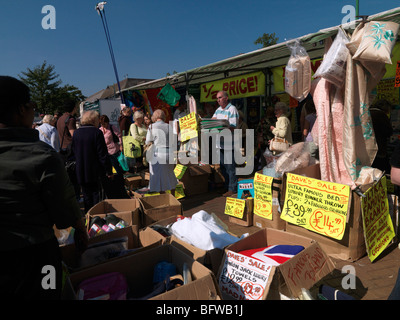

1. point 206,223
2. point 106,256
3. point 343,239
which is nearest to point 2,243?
point 106,256

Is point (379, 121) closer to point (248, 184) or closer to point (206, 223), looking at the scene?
point (248, 184)

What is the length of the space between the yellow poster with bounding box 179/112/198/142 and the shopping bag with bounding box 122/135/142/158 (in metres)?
1.37

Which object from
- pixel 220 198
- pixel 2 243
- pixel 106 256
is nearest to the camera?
pixel 2 243

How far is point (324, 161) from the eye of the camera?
3.16m

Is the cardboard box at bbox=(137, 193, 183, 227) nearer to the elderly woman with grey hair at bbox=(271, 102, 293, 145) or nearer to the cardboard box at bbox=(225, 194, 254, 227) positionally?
the cardboard box at bbox=(225, 194, 254, 227)

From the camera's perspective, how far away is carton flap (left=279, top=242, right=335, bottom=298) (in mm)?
1890

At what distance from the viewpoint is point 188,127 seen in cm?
519

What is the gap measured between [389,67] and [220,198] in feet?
12.6

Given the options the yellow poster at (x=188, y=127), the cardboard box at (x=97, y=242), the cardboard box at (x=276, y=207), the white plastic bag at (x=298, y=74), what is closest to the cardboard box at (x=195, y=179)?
the yellow poster at (x=188, y=127)

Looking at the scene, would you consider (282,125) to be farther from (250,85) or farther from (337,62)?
(250,85)

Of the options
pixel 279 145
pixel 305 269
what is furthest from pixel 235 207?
pixel 305 269

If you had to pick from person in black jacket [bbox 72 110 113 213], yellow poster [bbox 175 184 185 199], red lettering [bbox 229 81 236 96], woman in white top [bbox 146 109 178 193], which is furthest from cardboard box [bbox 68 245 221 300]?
red lettering [bbox 229 81 236 96]

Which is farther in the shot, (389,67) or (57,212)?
(389,67)

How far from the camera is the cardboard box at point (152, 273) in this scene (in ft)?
5.23
